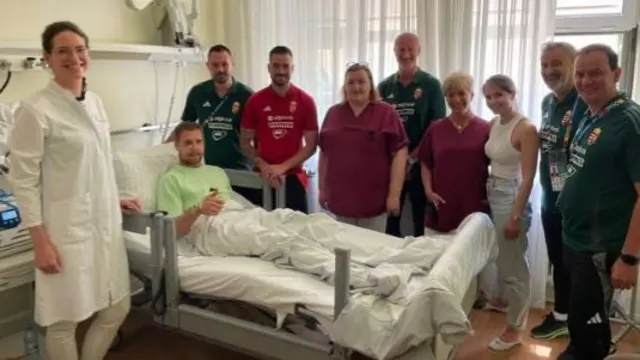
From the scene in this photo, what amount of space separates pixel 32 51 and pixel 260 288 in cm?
158

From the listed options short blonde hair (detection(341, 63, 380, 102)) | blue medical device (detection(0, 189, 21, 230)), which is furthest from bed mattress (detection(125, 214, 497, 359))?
short blonde hair (detection(341, 63, 380, 102))

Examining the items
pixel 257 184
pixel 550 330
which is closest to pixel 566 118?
pixel 550 330

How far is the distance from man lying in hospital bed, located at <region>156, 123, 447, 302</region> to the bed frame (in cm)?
18

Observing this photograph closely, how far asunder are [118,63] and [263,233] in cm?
149

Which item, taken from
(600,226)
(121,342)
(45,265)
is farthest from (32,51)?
(600,226)

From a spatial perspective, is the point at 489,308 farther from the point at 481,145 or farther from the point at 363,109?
the point at 363,109

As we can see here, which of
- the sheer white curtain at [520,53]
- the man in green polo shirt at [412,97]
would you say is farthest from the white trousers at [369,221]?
the sheer white curtain at [520,53]

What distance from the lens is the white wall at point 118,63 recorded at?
2717 mm

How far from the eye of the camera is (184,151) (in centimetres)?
274

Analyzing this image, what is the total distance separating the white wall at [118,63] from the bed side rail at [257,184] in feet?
2.48

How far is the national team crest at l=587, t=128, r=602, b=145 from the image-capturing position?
6.02 ft

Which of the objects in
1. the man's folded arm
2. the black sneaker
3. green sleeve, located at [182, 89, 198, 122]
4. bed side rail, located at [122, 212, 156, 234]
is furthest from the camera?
green sleeve, located at [182, 89, 198, 122]

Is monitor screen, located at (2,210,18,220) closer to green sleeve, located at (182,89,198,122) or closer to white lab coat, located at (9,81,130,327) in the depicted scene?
white lab coat, located at (9,81,130,327)

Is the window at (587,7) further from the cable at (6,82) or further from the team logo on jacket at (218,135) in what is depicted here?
the cable at (6,82)
